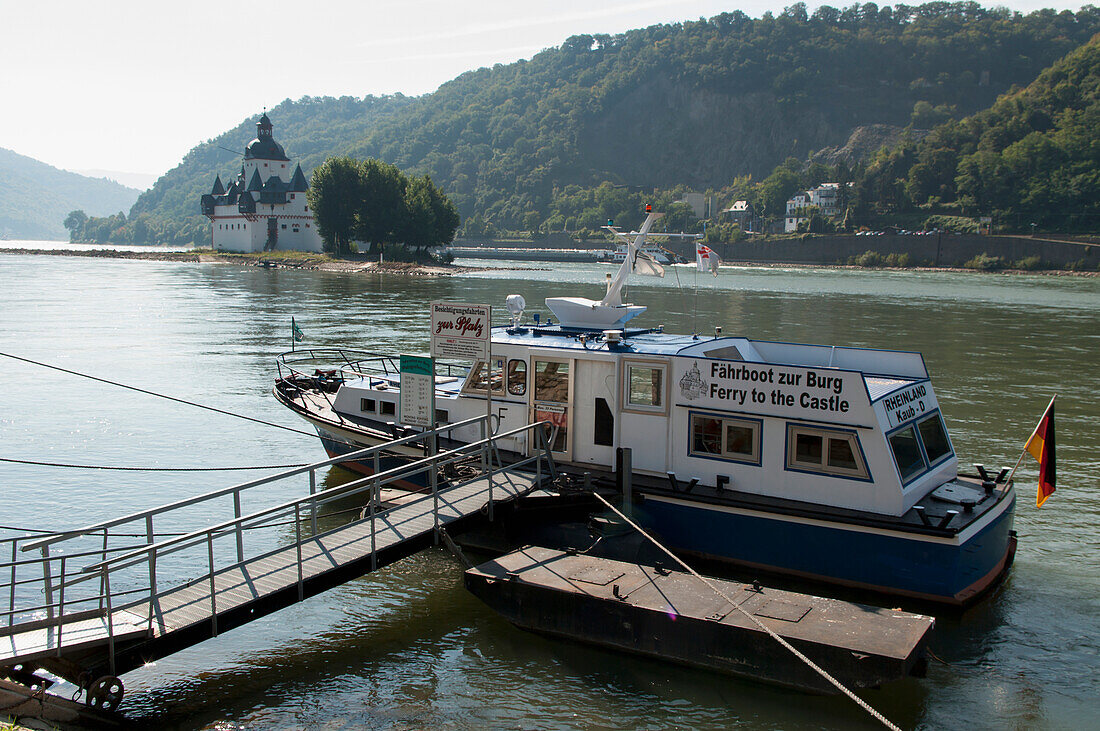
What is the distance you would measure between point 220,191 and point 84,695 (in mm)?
158665

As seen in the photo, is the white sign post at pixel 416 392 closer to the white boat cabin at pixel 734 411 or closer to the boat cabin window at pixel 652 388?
the white boat cabin at pixel 734 411

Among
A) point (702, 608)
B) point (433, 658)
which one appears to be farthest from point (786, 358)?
point (433, 658)

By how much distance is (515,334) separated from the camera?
15.0 meters

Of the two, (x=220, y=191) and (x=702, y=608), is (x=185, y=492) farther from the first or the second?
(x=220, y=191)

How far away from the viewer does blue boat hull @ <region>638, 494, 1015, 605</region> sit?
35.8 ft

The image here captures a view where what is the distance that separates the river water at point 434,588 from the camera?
31.0 feet

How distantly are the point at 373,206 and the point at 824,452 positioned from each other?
111 meters

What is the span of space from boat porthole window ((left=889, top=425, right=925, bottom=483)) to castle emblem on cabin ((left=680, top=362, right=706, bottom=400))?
108 inches

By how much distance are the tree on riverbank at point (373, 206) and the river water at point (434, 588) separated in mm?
69443

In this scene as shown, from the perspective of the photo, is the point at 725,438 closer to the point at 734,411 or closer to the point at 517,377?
the point at 734,411

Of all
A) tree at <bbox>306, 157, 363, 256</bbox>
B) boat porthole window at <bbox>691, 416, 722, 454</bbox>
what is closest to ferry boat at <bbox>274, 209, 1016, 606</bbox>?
boat porthole window at <bbox>691, 416, 722, 454</bbox>

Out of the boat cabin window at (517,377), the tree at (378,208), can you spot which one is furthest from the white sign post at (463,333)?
the tree at (378,208)

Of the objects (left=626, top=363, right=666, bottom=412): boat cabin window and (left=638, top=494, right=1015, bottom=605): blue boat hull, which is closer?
(left=638, top=494, right=1015, bottom=605): blue boat hull

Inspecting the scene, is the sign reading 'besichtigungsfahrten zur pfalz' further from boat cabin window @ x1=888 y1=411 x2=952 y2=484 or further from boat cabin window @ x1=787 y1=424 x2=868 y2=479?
boat cabin window @ x1=888 y1=411 x2=952 y2=484
